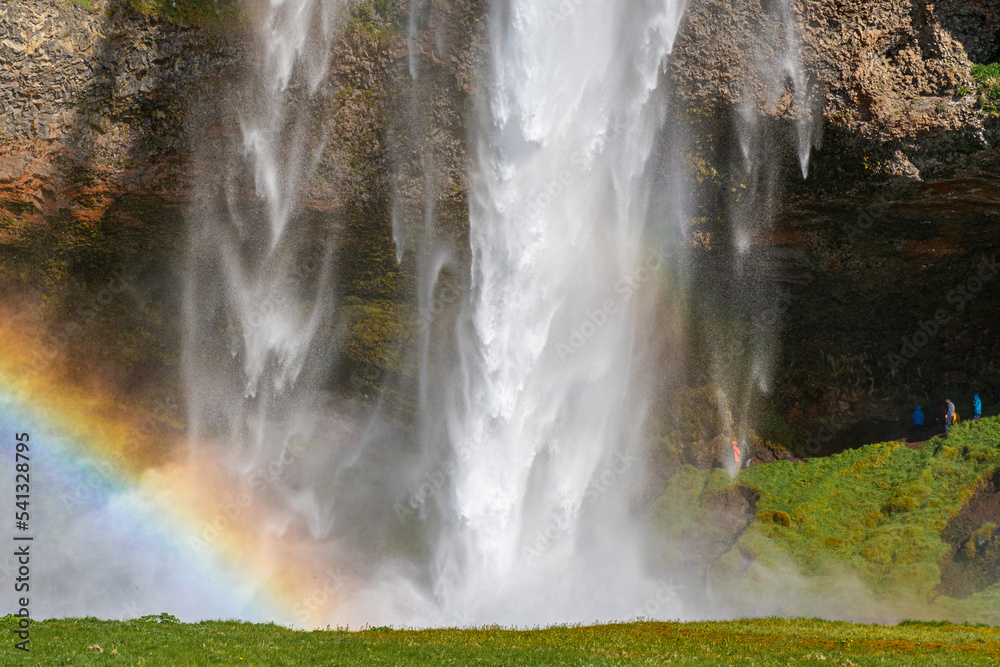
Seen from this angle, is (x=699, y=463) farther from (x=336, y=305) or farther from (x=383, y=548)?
(x=336, y=305)

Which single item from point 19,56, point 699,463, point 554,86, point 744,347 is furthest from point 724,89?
point 19,56

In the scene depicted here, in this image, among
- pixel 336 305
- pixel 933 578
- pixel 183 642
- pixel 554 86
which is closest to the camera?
pixel 183 642

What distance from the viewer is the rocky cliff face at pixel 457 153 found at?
2331cm

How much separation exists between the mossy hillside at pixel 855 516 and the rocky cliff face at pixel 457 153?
3.42 m

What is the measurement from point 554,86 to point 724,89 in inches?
219

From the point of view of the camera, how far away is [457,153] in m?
25.2

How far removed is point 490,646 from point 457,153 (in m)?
16.3

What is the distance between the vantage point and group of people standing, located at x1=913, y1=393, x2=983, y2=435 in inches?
1054

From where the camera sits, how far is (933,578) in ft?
71.0

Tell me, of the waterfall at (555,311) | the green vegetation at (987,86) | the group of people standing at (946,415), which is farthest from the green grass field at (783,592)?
the green vegetation at (987,86)

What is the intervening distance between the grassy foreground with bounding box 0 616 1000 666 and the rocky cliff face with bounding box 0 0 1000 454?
44.6 feet

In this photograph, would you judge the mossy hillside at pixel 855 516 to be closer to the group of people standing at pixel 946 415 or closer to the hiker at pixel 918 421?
the group of people standing at pixel 946 415

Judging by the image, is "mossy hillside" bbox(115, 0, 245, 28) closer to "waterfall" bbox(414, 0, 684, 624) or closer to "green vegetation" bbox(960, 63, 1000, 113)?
"waterfall" bbox(414, 0, 684, 624)

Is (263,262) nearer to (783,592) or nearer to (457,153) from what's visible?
(457,153)
